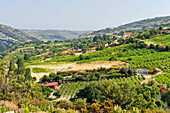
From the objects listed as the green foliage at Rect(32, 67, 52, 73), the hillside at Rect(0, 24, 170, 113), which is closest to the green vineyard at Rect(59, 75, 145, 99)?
the hillside at Rect(0, 24, 170, 113)

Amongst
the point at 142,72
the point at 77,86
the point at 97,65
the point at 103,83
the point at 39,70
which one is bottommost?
the point at 77,86

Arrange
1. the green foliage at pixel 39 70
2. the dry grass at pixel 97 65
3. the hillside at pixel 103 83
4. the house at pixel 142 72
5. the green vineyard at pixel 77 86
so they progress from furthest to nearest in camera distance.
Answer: the green foliage at pixel 39 70, the dry grass at pixel 97 65, the house at pixel 142 72, the green vineyard at pixel 77 86, the hillside at pixel 103 83

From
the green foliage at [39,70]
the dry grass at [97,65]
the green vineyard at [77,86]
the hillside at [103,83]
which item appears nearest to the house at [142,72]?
the hillside at [103,83]

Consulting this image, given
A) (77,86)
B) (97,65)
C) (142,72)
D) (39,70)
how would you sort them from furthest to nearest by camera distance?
(39,70)
(97,65)
(142,72)
(77,86)

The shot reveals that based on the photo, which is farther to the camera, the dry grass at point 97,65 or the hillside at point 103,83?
the dry grass at point 97,65

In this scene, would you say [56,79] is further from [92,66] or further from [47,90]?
[92,66]

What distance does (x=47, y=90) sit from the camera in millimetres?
44750

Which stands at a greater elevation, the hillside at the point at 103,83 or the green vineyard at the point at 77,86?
the hillside at the point at 103,83

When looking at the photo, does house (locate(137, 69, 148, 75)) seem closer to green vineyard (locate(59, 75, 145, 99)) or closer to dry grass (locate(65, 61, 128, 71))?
green vineyard (locate(59, 75, 145, 99))

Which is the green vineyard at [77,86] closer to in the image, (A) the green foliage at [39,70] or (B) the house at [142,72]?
(B) the house at [142,72]

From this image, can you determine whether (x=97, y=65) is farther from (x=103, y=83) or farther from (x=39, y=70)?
(x=103, y=83)

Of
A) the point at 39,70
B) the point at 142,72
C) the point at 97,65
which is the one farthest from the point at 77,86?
the point at 39,70

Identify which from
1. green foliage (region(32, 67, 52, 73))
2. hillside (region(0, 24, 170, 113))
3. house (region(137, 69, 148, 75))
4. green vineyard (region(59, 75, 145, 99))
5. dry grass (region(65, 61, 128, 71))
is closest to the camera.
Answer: hillside (region(0, 24, 170, 113))

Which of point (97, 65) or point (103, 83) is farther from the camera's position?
point (97, 65)
